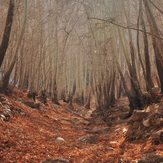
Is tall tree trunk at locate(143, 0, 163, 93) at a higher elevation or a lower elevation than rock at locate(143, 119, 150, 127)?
higher

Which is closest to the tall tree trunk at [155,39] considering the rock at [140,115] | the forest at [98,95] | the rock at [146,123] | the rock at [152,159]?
the forest at [98,95]

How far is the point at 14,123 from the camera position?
11648 millimetres

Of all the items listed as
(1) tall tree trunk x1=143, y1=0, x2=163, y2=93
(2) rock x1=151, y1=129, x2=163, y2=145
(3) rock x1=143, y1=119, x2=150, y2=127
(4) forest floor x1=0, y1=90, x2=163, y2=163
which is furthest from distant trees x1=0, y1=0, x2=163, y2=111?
(2) rock x1=151, y1=129, x2=163, y2=145

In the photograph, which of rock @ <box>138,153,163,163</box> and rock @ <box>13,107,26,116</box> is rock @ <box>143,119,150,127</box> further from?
rock @ <box>13,107,26,116</box>

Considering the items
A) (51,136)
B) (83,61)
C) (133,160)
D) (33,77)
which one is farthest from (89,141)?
(83,61)

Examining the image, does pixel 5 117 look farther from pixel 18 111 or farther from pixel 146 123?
pixel 146 123

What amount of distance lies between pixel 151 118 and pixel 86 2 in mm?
10630

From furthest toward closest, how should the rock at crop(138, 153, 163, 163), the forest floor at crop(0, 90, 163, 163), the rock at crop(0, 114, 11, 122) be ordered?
the rock at crop(0, 114, 11, 122) → the forest floor at crop(0, 90, 163, 163) → the rock at crop(138, 153, 163, 163)

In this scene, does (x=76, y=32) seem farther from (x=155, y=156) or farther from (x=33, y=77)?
(x=155, y=156)

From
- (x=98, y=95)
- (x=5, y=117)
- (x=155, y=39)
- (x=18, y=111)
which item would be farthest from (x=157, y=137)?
(x=98, y=95)

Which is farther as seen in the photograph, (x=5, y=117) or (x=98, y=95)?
(x=98, y=95)

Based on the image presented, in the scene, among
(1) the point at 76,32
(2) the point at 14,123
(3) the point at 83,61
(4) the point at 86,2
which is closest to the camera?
(2) the point at 14,123

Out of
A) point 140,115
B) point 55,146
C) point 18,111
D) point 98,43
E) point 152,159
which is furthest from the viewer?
point 98,43

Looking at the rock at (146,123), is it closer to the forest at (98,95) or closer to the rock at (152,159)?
the forest at (98,95)
